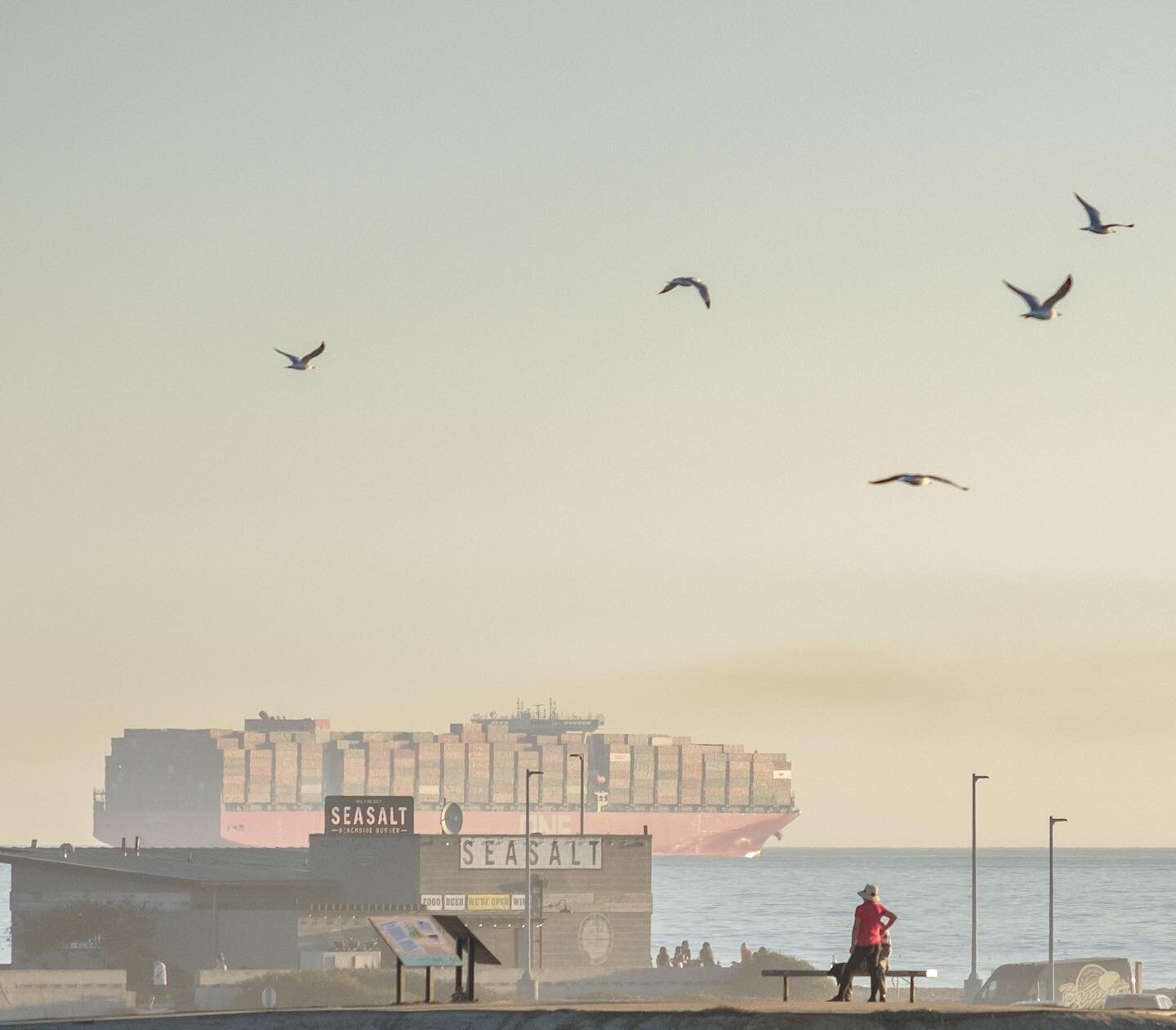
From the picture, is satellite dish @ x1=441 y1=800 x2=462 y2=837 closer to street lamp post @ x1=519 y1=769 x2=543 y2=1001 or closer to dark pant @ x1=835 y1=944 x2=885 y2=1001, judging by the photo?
street lamp post @ x1=519 y1=769 x2=543 y2=1001

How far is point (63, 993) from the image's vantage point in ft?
195

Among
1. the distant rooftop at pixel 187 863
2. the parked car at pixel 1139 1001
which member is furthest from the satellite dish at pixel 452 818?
the parked car at pixel 1139 1001

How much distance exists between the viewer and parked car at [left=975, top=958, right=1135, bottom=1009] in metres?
65.5

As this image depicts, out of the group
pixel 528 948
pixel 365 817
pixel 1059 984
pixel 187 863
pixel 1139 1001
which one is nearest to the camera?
pixel 1139 1001

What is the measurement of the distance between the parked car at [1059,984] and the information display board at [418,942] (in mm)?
39080

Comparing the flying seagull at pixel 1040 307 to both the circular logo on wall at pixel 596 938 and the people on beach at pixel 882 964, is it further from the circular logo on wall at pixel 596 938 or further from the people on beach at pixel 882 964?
the circular logo on wall at pixel 596 938

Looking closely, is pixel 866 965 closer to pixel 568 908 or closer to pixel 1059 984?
pixel 1059 984

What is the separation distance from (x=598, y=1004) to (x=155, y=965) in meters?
40.8

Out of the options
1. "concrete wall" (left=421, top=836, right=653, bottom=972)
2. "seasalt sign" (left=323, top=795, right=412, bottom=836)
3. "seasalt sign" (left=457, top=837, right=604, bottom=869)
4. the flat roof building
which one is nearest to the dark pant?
the flat roof building

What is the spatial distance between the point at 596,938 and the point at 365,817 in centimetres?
826

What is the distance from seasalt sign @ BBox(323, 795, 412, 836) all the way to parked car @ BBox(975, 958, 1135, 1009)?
61.5 ft

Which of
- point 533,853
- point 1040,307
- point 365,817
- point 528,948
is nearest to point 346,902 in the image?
point 365,817

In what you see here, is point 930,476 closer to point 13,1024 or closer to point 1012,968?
point 13,1024

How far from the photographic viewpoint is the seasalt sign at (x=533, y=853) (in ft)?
236
